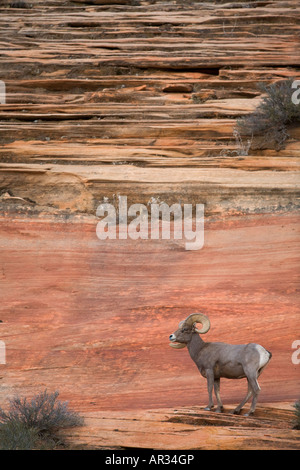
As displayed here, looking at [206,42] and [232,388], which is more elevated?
[206,42]

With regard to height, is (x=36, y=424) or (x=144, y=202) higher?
(x=144, y=202)

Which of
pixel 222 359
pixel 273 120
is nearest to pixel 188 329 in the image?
pixel 222 359

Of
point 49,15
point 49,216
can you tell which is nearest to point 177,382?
point 49,216

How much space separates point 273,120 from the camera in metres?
12.5

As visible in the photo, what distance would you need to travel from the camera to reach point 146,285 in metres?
10.5

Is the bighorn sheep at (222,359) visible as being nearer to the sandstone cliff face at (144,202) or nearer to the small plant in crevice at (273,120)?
the sandstone cliff face at (144,202)

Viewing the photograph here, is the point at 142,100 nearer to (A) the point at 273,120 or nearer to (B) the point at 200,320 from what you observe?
(A) the point at 273,120

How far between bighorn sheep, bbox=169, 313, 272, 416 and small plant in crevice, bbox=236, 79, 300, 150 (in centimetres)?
563

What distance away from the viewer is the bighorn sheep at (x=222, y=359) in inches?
294

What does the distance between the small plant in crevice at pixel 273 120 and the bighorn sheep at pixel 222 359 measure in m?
5.63

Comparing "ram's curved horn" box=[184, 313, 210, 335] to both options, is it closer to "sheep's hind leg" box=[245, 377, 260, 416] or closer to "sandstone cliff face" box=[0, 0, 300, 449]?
"sheep's hind leg" box=[245, 377, 260, 416]

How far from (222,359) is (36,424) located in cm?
224

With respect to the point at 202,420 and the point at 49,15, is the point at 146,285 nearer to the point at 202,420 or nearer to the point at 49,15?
the point at 202,420
